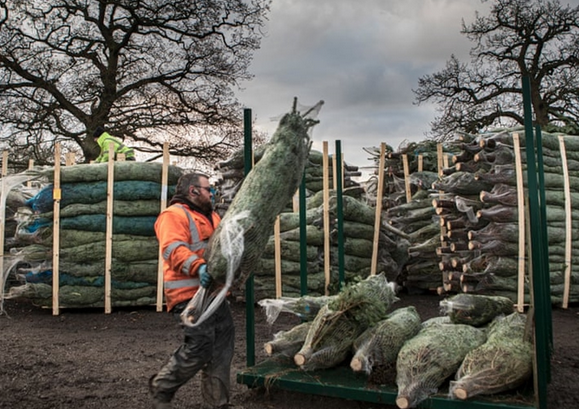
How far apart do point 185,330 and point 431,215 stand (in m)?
8.62

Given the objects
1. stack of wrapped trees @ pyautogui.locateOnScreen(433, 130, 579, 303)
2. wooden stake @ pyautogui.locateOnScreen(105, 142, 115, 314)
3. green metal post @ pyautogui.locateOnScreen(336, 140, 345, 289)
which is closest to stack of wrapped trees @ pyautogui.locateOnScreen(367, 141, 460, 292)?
stack of wrapped trees @ pyautogui.locateOnScreen(433, 130, 579, 303)

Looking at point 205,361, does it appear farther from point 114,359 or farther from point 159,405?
point 114,359

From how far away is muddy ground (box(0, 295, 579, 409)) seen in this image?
5.15 m

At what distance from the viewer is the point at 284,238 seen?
970cm

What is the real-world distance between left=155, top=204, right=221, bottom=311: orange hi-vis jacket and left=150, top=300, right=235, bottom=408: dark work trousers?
17 centimetres

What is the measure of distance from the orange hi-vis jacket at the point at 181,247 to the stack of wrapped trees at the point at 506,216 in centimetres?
594

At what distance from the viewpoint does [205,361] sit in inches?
175

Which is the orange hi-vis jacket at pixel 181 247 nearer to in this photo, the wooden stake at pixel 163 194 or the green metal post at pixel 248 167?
the green metal post at pixel 248 167

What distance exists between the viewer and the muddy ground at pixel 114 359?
16.9 ft

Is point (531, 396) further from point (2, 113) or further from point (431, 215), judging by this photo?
point (2, 113)

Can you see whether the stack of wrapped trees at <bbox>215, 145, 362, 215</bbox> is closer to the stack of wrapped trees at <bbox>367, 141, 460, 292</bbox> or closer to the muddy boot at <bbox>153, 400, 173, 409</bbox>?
the stack of wrapped trees at <bbox>367, 141, 460, 292</bbox>

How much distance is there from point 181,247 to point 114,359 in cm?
327

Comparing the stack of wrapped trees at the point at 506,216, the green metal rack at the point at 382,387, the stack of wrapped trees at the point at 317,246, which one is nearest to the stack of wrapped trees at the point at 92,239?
the stack of wrapped trees at the point at 317,246

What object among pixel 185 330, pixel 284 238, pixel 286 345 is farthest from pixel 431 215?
pixel 185 330
